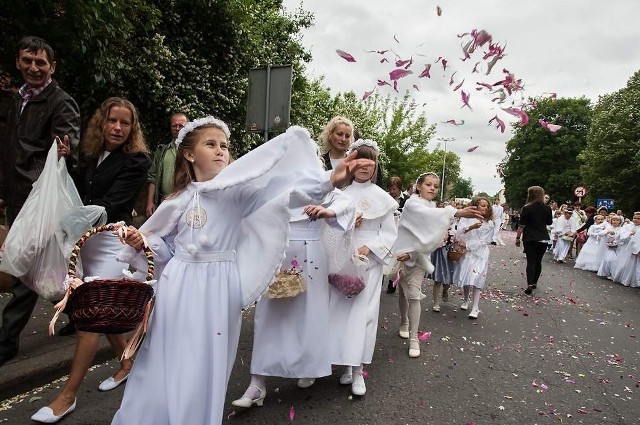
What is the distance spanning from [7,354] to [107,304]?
6.55 ft

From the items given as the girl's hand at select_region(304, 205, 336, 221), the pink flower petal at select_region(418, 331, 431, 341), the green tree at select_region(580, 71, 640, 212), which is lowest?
the pink flower petal at select_region(418, 331, 431, 341)

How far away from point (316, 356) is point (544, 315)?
5443 mm

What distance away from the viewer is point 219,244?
2648 millimetres

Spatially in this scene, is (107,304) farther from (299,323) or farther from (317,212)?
(299,323)

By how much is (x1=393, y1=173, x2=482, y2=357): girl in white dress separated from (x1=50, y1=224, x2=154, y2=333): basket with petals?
3.16m

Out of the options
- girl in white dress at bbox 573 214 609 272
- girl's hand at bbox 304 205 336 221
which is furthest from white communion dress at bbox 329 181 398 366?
girl in white dress at bbox 573 214 609 272

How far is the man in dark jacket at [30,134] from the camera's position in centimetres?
361

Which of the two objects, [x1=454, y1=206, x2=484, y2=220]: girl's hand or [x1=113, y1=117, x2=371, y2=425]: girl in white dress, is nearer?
[x1=113, y1=117, x2=371, y2=425]: girl in white dress

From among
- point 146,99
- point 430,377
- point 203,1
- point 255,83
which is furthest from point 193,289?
point 203,1

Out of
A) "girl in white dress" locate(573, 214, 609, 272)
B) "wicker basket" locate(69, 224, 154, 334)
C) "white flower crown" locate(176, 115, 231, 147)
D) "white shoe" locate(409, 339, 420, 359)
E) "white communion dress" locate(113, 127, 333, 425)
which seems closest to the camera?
"wicker basket" locate(69, 224, 154, 334)

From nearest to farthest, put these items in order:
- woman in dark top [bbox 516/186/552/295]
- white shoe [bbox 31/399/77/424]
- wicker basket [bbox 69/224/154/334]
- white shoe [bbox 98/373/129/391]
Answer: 1. wicker basket [bbox 69/224/154/334]
2. white shoe [bbox 31/399/77/424]
3. white shoe [bbox 98/373/129/391]
4. woman in dark top [bbox 516/186/552/295]

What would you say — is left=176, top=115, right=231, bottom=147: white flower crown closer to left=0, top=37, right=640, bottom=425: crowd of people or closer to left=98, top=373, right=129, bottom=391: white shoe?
left=0, top=37, right=640, bottom=425: crowd of people

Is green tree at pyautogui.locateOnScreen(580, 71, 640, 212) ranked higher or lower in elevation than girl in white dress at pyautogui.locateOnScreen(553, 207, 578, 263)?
higher

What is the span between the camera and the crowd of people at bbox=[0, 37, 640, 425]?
8.20ft
